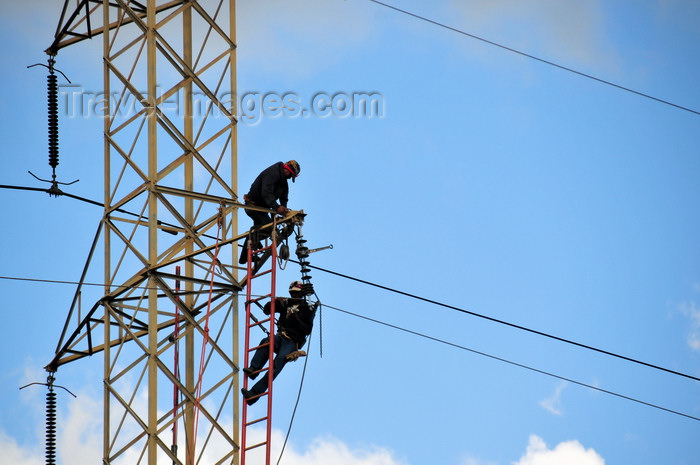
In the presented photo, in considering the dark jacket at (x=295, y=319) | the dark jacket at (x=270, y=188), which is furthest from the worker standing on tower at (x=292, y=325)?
the dark jacket at (x=270, y=188)

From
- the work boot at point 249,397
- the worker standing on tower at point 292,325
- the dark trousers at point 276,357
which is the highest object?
the worker standing on tower at point 292,325

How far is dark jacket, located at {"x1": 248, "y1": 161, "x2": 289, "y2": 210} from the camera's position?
20.0 meters

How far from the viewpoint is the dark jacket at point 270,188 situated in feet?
65.7

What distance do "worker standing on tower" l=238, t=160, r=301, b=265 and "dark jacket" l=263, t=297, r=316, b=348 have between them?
0.92 meters

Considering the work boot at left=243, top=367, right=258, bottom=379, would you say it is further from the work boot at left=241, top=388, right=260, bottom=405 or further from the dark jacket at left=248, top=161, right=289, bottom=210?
the dark jacket at left=248, top=161, right=289, bottom=210

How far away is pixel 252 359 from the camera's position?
19.8m

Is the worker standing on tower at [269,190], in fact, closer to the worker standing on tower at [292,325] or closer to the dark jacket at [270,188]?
the dark jacket at [270,188]

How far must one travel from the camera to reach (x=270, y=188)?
20062mm

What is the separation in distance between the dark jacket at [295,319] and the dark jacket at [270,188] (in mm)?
1483

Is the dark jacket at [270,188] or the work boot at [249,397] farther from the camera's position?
the dark jacket at [270,188]

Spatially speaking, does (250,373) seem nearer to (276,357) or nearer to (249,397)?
(249,397)

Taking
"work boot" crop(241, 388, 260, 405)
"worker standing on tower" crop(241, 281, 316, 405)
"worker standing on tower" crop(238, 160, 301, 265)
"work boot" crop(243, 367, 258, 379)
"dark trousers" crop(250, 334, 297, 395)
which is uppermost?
"worker standing on tower" crop(238, 160, 301, 265)

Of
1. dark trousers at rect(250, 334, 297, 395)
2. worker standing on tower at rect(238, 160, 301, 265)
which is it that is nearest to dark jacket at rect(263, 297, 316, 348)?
dark trousers at rect(250, 334, 297, 395)

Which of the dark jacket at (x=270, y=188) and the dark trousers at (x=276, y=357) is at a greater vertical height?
the dark jacket at (x=270, y=188)
